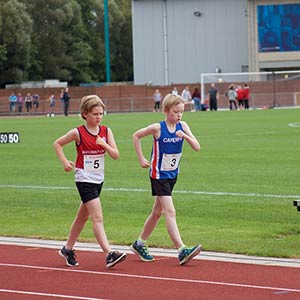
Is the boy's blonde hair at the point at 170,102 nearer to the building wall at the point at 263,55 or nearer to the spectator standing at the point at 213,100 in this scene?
the spectator standing at the point at 213,100

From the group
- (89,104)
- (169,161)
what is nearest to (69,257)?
(169,161)

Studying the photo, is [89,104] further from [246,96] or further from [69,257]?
[246,96]

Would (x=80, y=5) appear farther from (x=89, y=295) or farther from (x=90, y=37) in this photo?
(x=89, y=295)

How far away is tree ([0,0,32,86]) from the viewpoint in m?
93.0

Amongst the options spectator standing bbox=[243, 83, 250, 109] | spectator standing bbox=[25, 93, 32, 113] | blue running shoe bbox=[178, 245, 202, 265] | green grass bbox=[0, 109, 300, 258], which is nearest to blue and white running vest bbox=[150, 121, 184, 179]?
blue running shoe bbox=[178, 245, 202, 265]

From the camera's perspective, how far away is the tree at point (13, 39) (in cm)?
9300

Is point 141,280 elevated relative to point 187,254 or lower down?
lower down

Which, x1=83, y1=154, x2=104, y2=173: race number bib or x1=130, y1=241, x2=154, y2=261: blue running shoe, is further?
x1=130, y1=241, x2=154, y2=261: blue running shoe

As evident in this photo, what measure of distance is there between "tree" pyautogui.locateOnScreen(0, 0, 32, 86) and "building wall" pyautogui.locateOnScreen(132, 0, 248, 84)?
34.5 feet

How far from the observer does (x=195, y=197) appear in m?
18.3

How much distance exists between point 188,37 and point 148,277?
255 feet

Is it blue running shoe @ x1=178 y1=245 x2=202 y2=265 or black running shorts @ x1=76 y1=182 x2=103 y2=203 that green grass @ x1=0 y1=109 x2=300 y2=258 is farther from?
black running shorts @ x1=76 y1=182 x2=103 y2=203

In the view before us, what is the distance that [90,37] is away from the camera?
110812 millimetres

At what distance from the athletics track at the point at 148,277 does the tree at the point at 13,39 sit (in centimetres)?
8015
